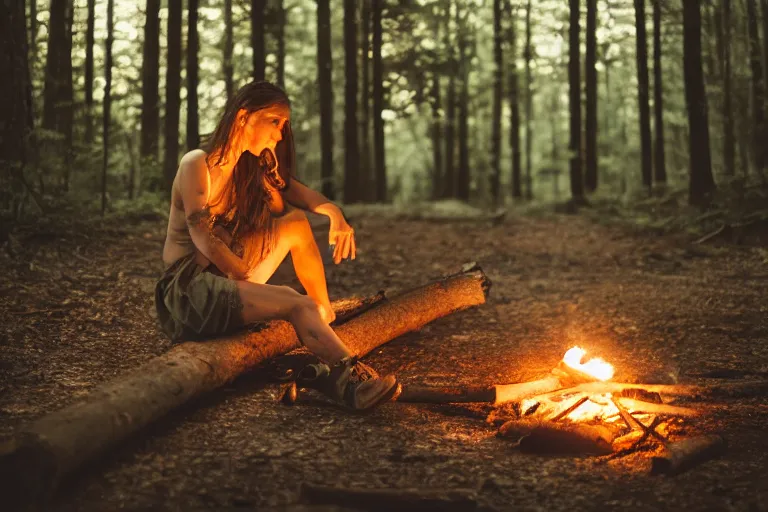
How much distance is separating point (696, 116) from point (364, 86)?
11988 millimetres

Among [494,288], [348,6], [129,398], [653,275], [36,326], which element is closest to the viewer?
[129,398]

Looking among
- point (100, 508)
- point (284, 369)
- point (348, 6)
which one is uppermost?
point (348, 6)

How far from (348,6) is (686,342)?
1679 centimetres

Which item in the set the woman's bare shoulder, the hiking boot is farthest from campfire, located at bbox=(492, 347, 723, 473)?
the woman's bare shoulder

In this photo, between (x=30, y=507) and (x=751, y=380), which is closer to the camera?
(x=30, y=507)

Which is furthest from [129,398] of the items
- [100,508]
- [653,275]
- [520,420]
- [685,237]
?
[685,237]

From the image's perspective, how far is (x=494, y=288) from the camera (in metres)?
8.78

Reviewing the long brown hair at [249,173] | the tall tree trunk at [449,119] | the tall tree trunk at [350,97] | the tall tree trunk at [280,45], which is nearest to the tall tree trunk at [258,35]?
the tall tree trunk at [350,97]

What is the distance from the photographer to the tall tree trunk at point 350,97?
2002 cm

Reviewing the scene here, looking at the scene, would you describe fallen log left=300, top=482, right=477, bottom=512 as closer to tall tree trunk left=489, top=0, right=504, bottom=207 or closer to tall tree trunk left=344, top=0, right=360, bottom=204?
tall tree trunk left=344, top=0, right=360, bottom=204

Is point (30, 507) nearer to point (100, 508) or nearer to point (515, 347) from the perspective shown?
point (100, 508)

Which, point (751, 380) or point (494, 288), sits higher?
point (494, 288)

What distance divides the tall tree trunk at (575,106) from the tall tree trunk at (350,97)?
6459 mm

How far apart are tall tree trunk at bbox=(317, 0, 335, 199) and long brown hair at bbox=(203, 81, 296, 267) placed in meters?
14.4
